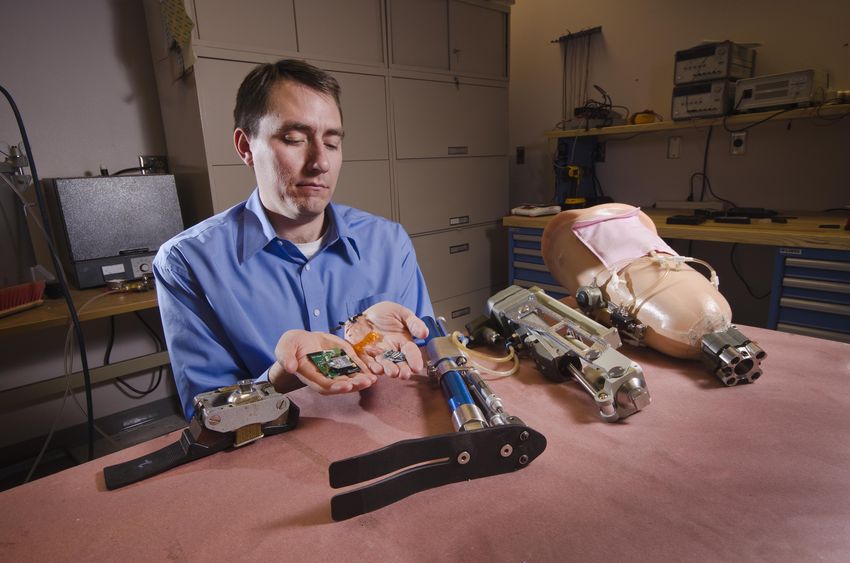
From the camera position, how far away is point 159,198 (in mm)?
2010

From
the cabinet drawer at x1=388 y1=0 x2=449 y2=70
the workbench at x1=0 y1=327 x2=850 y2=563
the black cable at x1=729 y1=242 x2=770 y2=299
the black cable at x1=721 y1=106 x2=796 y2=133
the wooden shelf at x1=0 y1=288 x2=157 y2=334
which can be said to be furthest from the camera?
the black cable at x1=729 y1=242 x2=770 y2=299

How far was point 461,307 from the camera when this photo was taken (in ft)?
10.6

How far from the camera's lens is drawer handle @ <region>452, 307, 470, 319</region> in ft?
10.4

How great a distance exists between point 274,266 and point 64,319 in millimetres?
1038

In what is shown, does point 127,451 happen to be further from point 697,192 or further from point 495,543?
point 697,192

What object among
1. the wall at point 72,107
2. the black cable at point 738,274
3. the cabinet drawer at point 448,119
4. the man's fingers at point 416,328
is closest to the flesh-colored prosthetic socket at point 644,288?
the man's fingers at point 416,328

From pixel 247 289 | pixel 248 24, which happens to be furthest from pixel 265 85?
pixel 248 24

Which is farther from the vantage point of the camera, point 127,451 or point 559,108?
point 559,108

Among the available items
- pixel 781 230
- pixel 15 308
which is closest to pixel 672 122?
pixel 781 230

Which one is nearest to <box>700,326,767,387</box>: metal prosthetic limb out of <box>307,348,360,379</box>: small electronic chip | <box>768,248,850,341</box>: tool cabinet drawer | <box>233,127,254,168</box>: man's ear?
<box>307,348,360,379</box>: small electronic chip

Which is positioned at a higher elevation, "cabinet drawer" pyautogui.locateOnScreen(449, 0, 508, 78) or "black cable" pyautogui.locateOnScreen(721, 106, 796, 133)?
"cabinet drawer" pyautogui.locateOnScreen(449, 0, 508, 78)

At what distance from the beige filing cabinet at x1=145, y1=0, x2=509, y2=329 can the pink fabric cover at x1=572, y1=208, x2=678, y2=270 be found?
5.39 ft

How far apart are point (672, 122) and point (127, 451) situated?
2879 millimetres

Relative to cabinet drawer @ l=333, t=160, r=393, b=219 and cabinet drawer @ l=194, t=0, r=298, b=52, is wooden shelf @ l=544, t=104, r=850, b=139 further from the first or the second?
cabinet drawer @ l=194, t=0, r=298, b=52
